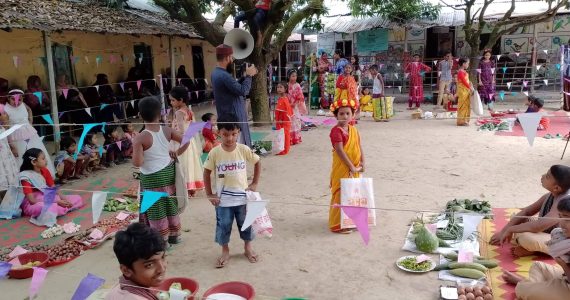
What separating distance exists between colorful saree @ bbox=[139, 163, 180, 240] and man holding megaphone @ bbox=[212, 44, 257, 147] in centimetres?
100

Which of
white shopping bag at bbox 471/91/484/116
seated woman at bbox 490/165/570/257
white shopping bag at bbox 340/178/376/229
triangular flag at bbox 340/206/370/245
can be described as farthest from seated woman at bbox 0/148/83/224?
white shopping bag at bbox 471/91/484/116

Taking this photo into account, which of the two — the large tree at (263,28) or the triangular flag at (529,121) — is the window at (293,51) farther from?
the triangular flag at (529,121)

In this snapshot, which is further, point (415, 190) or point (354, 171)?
point (415, 190)

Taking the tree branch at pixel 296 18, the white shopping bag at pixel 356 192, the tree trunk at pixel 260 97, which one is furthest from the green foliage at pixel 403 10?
the white shopping bag at pixel 356 192

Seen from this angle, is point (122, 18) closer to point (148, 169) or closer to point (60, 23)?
point (60, 23)

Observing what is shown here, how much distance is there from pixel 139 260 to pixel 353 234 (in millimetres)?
2906

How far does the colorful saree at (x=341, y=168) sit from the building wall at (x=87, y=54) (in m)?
7.10

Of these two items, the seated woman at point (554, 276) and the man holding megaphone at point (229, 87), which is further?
the man holding megaphone at point (229, 87)

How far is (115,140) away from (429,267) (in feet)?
19.2

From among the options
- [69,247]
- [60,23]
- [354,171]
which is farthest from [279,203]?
[60,23]

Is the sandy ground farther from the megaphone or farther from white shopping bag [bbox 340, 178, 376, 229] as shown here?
the megaphone

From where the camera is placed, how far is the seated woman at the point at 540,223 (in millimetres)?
3547

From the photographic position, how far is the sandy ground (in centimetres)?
362

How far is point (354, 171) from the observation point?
176 inches
